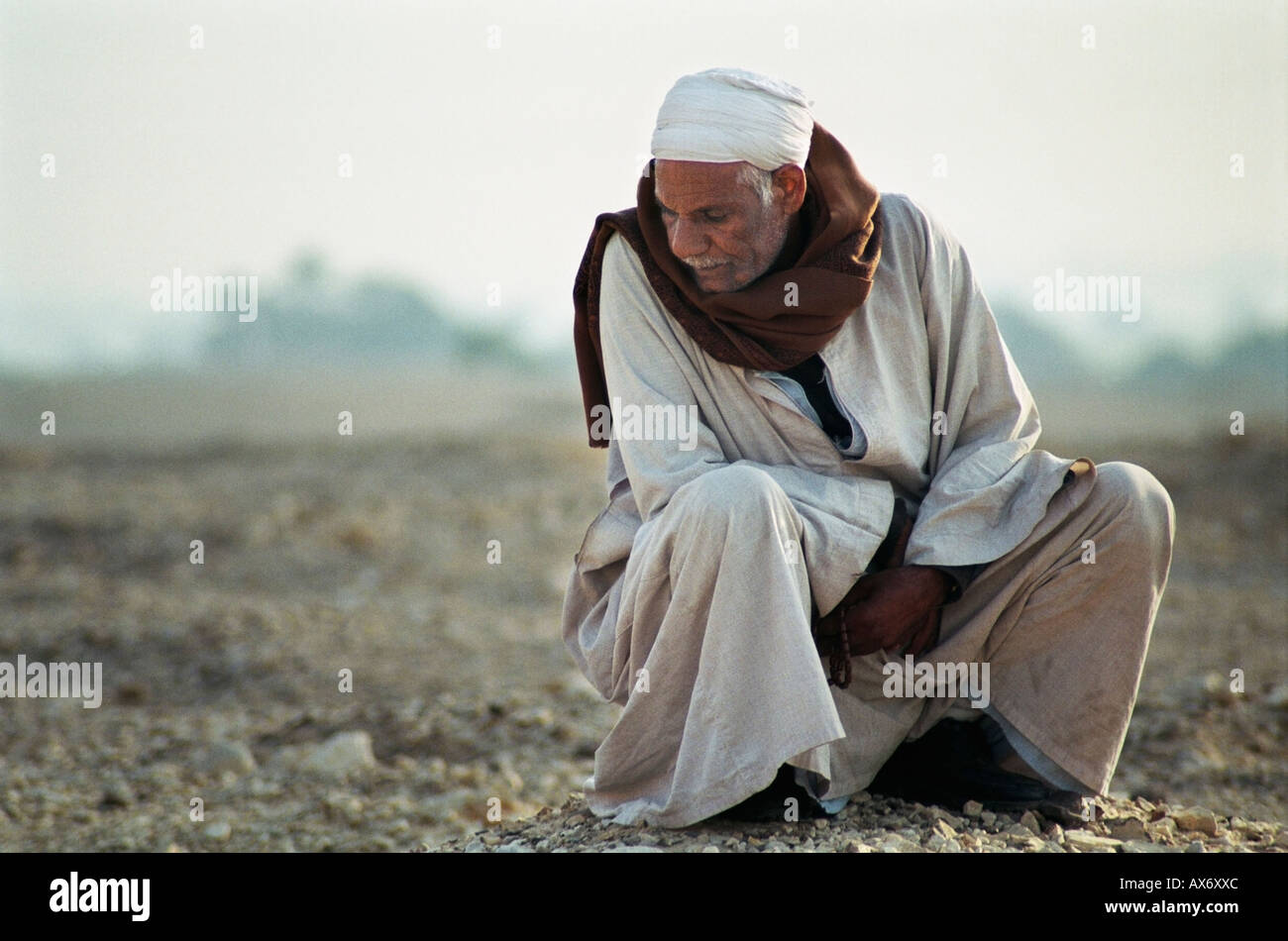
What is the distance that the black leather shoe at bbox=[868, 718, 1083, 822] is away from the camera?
367cm

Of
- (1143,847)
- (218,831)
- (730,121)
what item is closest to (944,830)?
(1143,847)

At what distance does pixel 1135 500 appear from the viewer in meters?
3.43

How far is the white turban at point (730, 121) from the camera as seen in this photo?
340 centimetres

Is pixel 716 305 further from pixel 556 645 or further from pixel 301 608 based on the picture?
pixel 301 608

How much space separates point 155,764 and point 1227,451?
9236 mm

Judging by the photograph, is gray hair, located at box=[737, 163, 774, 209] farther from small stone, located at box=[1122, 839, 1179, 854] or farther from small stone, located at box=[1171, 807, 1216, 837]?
small stone, located at box=[1171, 807, 1216, 837]

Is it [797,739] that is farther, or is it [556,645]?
[556,645]

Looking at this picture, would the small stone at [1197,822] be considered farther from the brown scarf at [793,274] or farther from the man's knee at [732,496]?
the brown scarf at [793,274]

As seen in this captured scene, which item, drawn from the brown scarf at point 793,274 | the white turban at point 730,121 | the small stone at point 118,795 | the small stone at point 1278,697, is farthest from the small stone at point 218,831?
the small stone at point 1278,697

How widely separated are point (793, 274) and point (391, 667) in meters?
4.16
